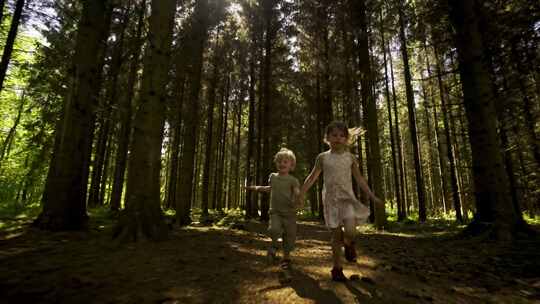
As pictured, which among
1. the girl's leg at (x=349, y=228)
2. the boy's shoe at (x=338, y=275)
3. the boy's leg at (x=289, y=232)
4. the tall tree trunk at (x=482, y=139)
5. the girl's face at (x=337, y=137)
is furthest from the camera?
the tall tree trunk at (x=482, y=139)

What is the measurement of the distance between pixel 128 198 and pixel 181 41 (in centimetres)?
870

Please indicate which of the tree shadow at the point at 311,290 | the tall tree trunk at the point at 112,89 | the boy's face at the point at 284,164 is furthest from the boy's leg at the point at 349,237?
the tall tree trunk at the point at 112,89

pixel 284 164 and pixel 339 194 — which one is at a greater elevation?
pixel 284 164

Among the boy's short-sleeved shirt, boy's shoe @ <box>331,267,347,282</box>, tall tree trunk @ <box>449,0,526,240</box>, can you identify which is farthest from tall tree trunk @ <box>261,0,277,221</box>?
boy's shoe @ <box>331,267,347,282</box>

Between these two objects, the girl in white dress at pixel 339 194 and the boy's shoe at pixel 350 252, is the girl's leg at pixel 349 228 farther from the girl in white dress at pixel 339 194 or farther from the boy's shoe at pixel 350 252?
the boy's shoe at pixel 350 252

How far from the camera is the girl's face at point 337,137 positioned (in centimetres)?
354

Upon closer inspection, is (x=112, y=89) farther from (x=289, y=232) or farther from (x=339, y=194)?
(x=339, y=194)

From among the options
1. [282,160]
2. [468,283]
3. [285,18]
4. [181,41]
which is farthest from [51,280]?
[285,18]

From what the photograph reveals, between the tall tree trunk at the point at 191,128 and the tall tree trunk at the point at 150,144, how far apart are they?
421 cm

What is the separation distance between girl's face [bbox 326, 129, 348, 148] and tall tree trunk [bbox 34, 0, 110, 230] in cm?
665

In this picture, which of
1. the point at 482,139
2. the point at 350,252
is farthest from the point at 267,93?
the point at 350,252

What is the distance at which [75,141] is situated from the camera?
6.93 m

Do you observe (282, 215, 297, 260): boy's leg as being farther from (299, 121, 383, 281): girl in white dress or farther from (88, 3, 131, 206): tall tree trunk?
(88, 3, 131, 206): tall tree trunk

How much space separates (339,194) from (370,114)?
29.1ft
